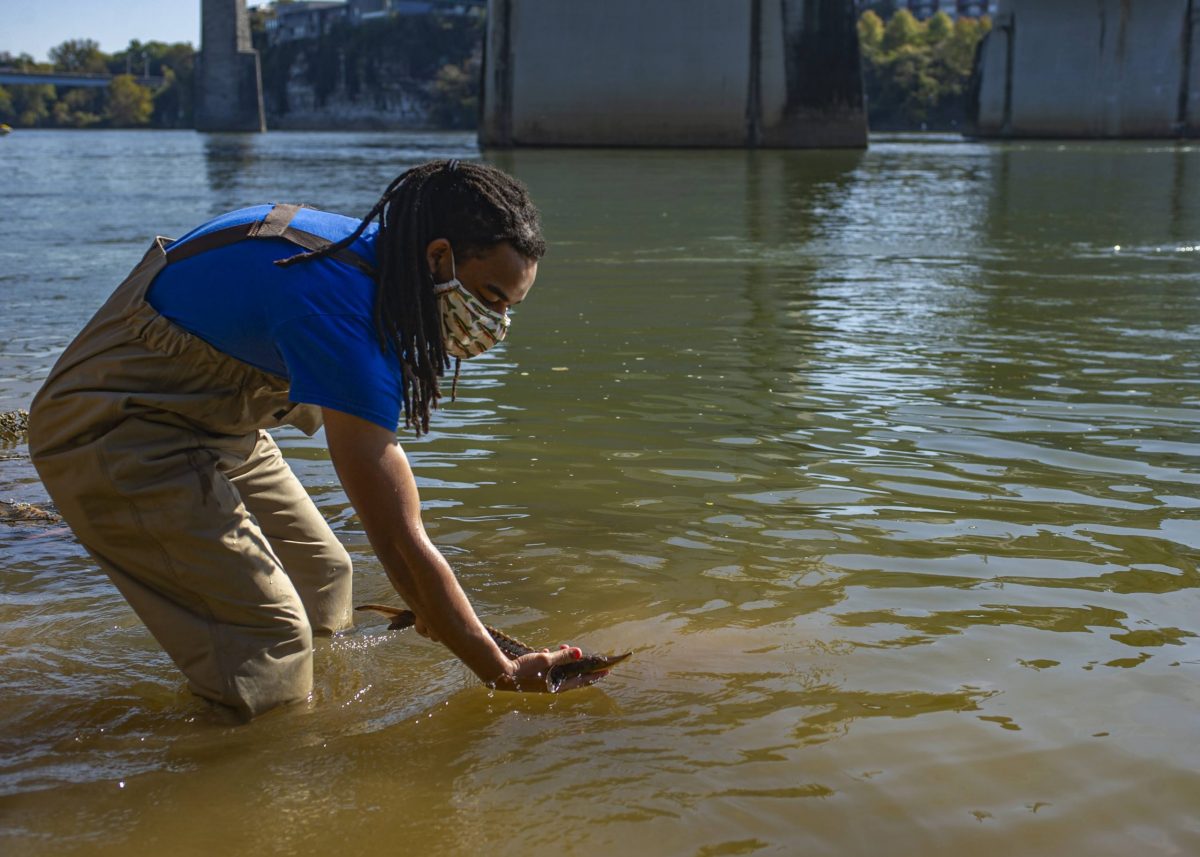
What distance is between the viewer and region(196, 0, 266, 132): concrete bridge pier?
110 metres

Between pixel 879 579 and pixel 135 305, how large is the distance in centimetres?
289

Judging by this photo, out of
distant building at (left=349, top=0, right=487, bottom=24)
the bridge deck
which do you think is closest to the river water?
the bridge deck

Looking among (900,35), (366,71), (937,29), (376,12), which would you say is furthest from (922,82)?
(376,12)

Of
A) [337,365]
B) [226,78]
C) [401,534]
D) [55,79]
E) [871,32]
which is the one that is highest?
[871,32]

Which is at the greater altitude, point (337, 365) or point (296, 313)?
point (296, 313)

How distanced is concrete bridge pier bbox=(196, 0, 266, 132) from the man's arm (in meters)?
114

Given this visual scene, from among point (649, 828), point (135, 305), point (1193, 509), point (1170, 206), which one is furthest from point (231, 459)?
point (1170, 206)

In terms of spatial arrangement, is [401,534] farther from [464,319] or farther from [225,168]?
[225,168]

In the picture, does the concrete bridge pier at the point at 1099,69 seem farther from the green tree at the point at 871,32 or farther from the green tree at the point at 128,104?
the green tree at the point at 128,104

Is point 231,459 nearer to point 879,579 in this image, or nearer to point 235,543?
point 235,543

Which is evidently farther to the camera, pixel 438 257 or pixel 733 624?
pixel 733 624

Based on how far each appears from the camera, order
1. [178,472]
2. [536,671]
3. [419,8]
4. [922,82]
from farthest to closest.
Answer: [419,8]
[922,82]
[536,671]
[178,472]

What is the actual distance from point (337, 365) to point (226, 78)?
4527 inches

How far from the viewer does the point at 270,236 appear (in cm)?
310
